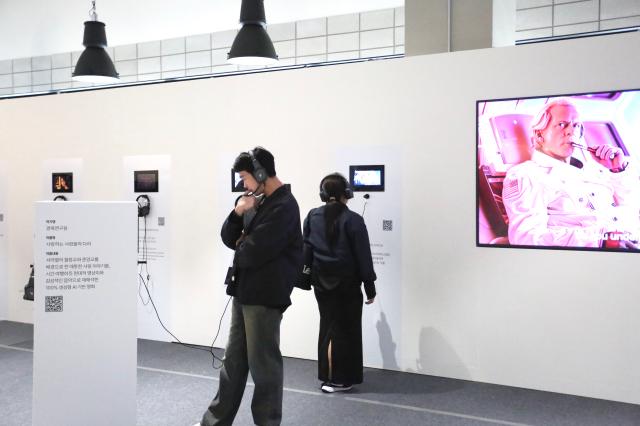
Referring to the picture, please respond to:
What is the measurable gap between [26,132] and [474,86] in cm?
459

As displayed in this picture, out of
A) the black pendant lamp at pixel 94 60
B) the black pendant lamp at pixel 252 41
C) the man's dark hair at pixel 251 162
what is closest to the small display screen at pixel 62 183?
the black pendant lamp at pixel 94 60

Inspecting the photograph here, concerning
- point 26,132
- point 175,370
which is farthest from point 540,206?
point 26,132

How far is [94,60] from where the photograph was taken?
216 inches

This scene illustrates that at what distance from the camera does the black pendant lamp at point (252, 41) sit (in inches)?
183

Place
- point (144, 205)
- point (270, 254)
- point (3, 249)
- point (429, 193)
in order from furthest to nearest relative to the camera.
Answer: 1. point (3, 249)
2. point (144, 205)
3. point (429, 193)
4. point (270, 254)

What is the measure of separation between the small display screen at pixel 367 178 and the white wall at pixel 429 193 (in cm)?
19

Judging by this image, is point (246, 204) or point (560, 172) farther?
point (560, 172)

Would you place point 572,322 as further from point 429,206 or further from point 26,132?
point 26,132

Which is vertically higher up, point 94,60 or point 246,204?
point 94,60

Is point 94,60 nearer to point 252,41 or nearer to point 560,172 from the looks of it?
point 252,41

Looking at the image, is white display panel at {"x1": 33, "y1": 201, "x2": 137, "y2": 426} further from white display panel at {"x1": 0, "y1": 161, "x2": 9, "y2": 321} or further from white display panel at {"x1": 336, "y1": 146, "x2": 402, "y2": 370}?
white display panel at {"x1": 0, "y1": 161, "x2": 9, "y2": 321}

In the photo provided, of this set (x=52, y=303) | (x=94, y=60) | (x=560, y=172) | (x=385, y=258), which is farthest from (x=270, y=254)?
(x=94, y=60)

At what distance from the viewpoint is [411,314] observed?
15.2ft

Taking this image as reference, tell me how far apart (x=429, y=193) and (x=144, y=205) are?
265cm
